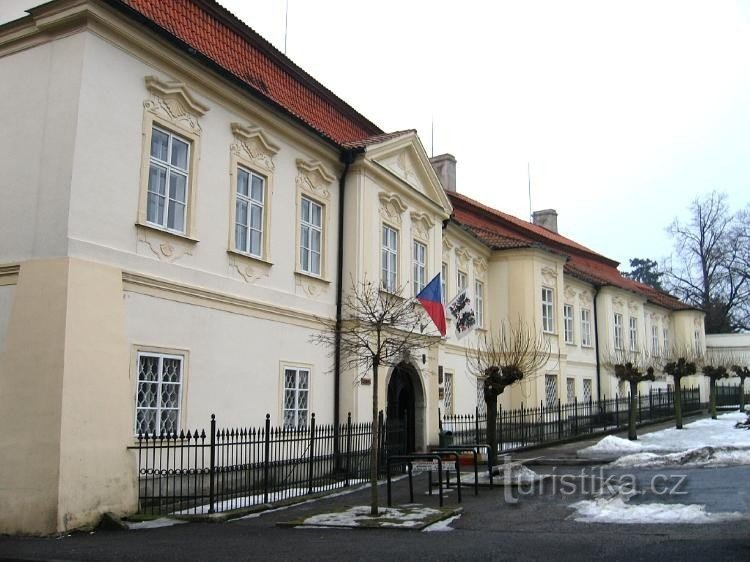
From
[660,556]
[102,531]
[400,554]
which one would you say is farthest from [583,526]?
[102,531]

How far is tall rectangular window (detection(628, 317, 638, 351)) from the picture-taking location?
3922 centimetres

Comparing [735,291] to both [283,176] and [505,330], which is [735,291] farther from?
[283,176]

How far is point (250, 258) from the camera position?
14.4 meters

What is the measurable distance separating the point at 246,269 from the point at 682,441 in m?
15.6

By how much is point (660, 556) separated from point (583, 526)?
222cm

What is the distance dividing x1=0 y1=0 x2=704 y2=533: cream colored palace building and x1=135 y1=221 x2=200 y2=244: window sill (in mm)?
52

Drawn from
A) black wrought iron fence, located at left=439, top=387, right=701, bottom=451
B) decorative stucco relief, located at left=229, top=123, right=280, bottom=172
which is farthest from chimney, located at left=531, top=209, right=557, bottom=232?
decorative stucco relief, located at left=229, top=123, right=280, bottom=172

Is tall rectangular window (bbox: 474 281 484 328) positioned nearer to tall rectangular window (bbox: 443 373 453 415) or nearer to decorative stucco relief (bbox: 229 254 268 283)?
tall rectangular window (bbox: 443 373 453 415)

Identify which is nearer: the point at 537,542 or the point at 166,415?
the point at 537,542

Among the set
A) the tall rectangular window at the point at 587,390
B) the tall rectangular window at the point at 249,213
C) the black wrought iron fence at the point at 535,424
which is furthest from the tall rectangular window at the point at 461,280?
the tall rectangular window at the point at 249,213

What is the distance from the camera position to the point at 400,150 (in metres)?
19.8

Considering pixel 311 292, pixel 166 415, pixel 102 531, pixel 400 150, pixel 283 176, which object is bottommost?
pixel 102 531

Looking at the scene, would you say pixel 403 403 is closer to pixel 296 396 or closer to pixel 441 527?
pixel 296 396

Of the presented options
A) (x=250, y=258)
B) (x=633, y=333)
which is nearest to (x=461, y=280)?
(x=250, y=258)
